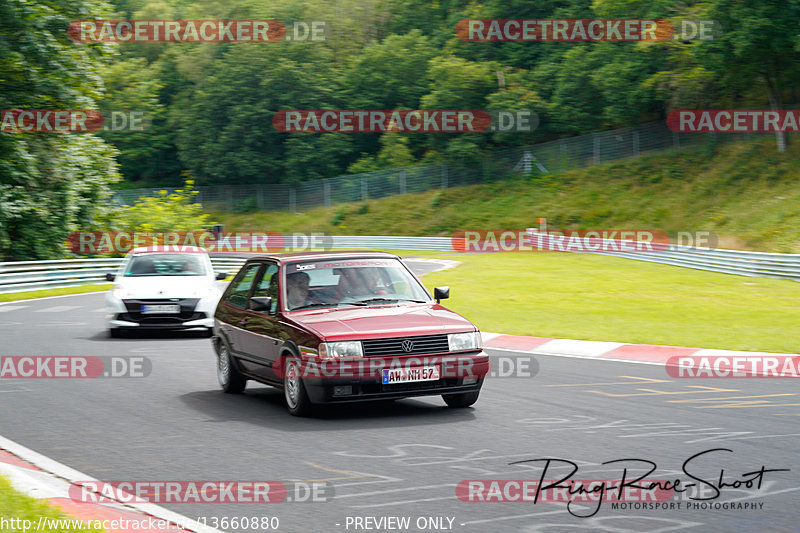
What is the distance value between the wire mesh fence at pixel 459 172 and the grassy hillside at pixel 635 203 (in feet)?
2.86

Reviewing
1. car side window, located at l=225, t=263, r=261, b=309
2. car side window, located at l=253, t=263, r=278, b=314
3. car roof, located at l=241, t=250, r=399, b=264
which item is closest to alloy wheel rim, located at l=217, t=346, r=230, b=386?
car side window, located at l=225, t=263, r=261, b=309

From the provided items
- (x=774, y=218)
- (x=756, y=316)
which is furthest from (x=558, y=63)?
(x=756, y=316)

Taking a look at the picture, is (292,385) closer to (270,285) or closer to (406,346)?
(406,346)

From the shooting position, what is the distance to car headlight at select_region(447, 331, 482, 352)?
9.09 m

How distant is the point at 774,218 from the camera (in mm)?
43094

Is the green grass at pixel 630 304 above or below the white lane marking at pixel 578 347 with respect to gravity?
below

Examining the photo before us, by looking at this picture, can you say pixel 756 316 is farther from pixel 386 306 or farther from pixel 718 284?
pixel 386 306

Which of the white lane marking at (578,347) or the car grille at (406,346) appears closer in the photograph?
the car grille at (406,346)

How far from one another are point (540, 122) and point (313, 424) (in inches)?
2418

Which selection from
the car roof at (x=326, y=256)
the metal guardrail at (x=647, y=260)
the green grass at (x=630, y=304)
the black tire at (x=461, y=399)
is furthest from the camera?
the metal guardrail at (x=647, y=260)

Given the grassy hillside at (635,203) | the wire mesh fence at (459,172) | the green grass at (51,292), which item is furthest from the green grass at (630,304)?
the wire mesh fence at (459,172)

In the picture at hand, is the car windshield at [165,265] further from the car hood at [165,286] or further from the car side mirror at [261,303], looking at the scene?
the car side mirror at [261,303]

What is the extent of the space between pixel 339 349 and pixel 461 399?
158 centimetres

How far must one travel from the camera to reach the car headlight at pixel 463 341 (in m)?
9.09
